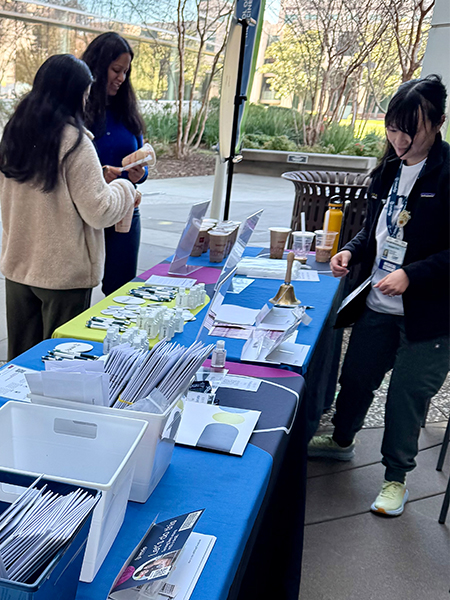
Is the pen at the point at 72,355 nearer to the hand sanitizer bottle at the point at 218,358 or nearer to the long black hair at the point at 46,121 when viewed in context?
the hand sanitizer bottle at the point at 218,358

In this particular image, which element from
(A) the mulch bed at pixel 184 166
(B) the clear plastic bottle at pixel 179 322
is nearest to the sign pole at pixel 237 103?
(B) the clear plastic bottle at pixel 179 322

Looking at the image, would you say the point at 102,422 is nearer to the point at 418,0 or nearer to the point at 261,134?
the point at 418,0

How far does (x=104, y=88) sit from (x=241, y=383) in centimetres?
171

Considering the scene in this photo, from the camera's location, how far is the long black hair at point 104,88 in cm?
254

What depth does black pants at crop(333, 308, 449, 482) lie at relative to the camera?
79.8 inches

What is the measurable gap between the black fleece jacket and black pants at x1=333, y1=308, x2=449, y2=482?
3.3 inches

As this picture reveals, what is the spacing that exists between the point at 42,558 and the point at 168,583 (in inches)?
10.7

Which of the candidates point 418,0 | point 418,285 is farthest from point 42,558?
point 418,0

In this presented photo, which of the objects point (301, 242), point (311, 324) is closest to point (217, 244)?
point (301, 242)

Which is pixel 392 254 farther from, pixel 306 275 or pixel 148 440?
pixel 148 440

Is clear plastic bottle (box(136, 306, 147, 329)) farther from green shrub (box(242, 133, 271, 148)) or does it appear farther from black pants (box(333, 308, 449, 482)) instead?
green shrub (box(242, 133, 271, 148))

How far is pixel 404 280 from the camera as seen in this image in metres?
1.90

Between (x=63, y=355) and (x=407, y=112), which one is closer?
(x=63, y=355)

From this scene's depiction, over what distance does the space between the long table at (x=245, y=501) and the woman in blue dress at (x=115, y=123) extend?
1126 millimetres
